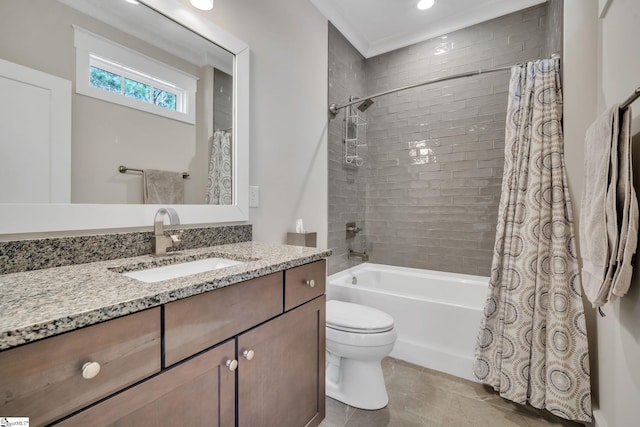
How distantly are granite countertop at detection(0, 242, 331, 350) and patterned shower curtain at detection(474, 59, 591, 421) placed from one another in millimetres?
1328

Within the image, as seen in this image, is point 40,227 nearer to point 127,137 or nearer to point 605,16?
point 127,137

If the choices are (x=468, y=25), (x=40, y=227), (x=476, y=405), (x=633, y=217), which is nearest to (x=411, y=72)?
(x=468, y=25)

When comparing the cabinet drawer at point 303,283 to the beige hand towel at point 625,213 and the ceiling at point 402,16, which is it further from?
the ceiling at point 402,16

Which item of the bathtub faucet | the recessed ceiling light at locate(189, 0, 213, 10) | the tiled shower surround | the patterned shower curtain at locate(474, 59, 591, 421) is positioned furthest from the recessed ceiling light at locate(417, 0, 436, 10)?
the bathtub faucet

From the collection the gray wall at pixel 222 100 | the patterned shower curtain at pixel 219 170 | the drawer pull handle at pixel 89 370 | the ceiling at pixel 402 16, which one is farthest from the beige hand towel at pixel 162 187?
the ceiling at pixel 402 16

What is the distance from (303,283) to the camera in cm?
115

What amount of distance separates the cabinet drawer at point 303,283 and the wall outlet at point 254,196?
62cm

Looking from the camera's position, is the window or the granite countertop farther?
the window

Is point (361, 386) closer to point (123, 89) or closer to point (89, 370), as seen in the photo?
point (89, 370)

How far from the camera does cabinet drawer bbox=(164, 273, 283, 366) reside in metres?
0.71

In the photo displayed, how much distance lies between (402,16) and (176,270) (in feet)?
8.47

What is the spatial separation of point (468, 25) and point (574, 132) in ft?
4.80

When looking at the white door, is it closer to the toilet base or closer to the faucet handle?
the faucet handle

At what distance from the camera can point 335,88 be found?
246cm
